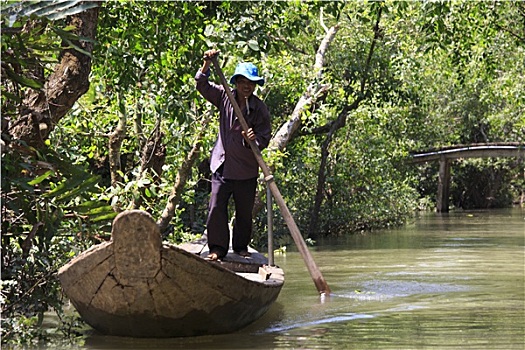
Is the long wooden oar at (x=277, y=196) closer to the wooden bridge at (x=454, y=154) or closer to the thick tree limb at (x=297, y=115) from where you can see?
the thick tree limb at (x=297, y=115)

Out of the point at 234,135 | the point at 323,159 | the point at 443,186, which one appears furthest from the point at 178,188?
the point at 443,186

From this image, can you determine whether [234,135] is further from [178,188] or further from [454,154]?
[454,154]

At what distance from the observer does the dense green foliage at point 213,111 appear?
6914 mm

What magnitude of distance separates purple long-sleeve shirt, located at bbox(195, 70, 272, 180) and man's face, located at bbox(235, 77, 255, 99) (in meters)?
0.08

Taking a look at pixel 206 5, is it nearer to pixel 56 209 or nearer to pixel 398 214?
pixel 56 209

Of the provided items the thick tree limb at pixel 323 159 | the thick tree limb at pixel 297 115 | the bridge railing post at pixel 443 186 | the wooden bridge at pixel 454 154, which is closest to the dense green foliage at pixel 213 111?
the thick tree limb at pixel 323 159

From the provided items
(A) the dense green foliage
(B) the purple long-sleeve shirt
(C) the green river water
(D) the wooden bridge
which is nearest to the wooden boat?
(C) the green river water

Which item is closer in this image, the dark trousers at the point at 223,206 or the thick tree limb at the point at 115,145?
the dark trousers at the point at 223,206

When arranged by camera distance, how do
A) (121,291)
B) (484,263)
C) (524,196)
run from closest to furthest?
(121,291) → (484,263) → (524,196)

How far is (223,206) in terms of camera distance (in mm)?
8234

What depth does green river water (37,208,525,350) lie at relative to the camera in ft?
22.7

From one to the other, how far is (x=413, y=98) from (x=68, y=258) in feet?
40.1

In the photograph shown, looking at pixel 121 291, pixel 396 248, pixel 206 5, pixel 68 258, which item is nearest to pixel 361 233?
pixel 396 248

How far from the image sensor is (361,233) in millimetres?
21641
